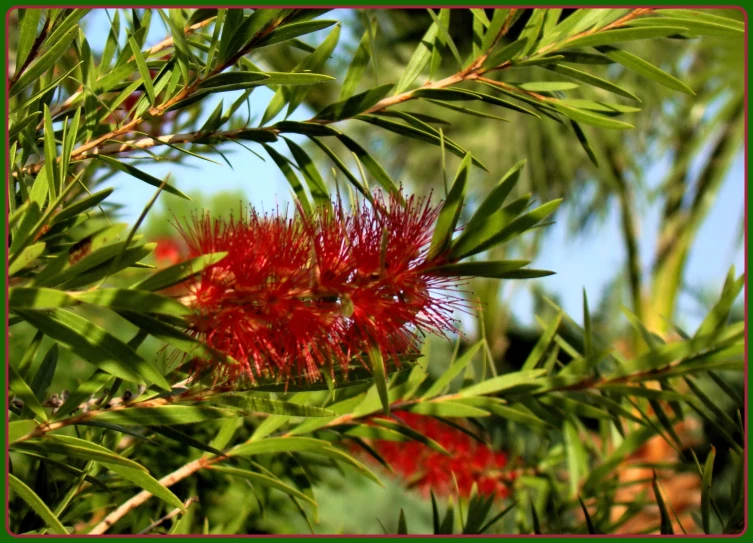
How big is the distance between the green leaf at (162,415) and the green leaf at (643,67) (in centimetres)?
24

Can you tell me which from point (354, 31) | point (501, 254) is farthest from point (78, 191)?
point (501, 254)

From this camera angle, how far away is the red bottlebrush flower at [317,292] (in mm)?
241

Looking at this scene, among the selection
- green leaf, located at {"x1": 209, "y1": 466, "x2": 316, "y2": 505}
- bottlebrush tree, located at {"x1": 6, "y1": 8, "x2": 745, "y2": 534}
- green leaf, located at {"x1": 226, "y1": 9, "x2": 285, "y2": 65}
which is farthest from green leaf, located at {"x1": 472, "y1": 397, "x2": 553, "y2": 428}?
green leaf, located at {"x1": 226, "y1": 9, "x2": 285, "y2": 65}

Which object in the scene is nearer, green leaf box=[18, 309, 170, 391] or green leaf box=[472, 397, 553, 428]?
green leaf box=[18, 309, 170, 391]

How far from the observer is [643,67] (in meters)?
0.33

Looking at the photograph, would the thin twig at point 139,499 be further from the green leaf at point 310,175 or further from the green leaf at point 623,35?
the green leaf at point 623,35

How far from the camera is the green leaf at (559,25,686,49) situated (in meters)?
0.30

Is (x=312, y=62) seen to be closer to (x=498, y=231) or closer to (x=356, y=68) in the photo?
(x=356, y=68)

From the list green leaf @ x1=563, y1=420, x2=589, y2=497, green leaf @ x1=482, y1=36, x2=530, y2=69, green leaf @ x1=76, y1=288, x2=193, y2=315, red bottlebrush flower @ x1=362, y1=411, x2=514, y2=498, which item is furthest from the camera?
red bottlebrush flower @ x1=362, y1=411, x2=514, y2=498

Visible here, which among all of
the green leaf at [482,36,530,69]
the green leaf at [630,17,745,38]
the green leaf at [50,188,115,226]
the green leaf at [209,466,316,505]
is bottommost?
the green leaf at [209,466,316,505]

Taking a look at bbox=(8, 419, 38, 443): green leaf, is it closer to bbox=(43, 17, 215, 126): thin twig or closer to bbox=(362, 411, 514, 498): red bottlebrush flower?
bbox=(43, 17, 215, 126): thin twig

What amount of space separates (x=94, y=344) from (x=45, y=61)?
0.12 meters

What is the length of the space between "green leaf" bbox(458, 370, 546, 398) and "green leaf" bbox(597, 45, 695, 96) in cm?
15

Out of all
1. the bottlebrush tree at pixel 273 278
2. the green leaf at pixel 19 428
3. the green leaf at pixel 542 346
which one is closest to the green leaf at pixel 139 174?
the bottlebrush tree at pixel 273 278
